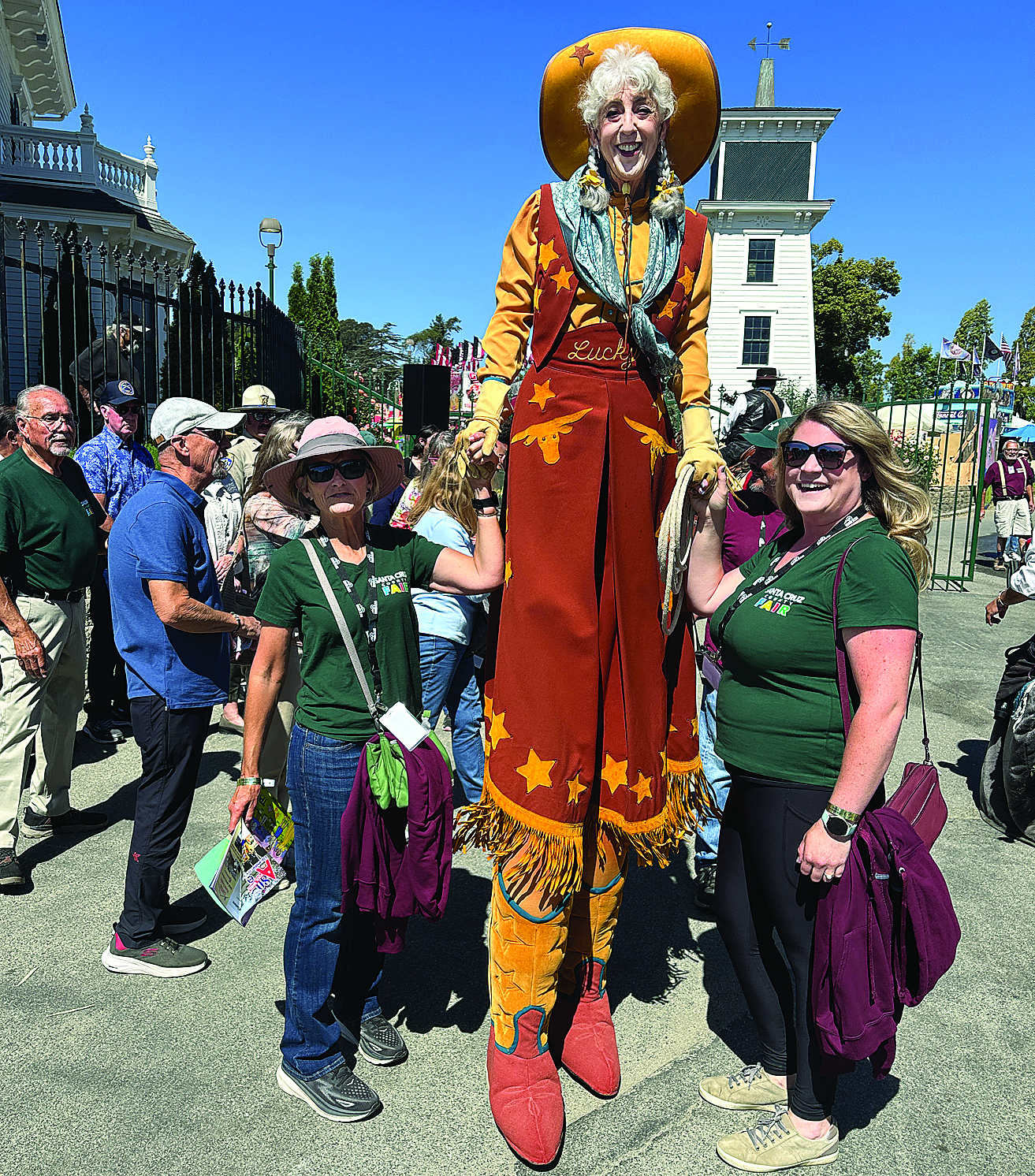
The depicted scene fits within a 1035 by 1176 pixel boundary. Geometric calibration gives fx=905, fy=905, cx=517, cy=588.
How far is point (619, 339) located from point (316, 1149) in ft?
8.12

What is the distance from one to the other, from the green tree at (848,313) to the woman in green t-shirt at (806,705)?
3781 cm

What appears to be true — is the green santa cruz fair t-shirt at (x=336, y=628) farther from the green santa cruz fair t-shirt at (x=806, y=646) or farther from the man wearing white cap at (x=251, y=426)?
the man wearing white cap at (x=251, y=426)

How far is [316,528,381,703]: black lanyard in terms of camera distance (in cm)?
267

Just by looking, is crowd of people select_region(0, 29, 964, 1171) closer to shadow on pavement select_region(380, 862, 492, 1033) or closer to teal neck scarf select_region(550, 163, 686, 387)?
teal neck scarf select_region(550, 163, 686, 387)

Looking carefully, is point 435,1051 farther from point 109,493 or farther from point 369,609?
point 109,493

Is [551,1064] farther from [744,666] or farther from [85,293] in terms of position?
[85,293]

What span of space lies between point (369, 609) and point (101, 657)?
14.3ft

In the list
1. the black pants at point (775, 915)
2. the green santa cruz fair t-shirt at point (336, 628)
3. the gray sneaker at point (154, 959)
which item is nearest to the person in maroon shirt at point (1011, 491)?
the black pants at point (775, 915)

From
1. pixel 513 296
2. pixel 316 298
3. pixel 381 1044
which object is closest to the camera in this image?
pixel 513 296

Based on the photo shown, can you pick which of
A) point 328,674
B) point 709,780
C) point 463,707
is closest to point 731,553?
point 709,780

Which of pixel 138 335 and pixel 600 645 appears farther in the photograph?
pixel 138 335

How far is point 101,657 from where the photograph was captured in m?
6.28

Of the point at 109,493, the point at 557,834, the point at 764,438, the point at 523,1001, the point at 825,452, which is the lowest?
the point at 523,1001

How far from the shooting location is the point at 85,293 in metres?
7.60
